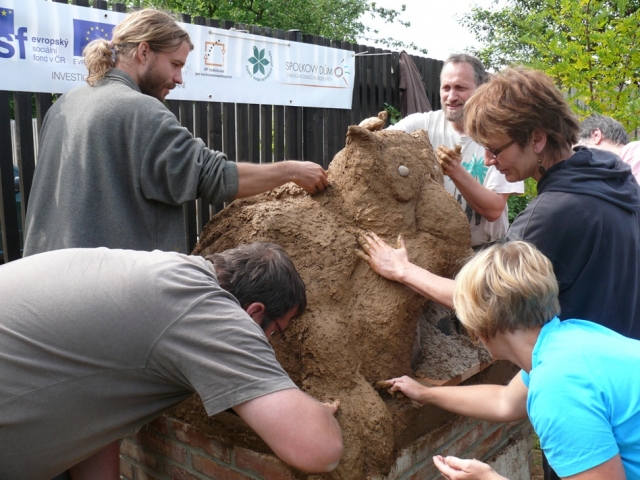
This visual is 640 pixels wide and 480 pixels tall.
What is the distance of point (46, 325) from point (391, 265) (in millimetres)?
1364

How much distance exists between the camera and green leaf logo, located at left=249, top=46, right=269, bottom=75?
4.54 meters

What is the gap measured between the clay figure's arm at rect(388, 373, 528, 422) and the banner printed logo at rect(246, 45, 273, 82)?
3042 millimetres

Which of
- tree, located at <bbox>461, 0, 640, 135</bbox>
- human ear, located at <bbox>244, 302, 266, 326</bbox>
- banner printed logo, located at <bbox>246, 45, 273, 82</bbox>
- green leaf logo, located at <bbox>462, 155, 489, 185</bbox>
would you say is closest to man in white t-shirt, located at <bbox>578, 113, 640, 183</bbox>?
green leaf logo, located at <bbox>462, 155, 489, 185</bbox>

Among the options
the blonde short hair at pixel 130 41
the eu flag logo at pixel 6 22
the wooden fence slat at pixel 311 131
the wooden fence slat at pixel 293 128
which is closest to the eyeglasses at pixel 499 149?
the blonde short hair at pixel 130 41

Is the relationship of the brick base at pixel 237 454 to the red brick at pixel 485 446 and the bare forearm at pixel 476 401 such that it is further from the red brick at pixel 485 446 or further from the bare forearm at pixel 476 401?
the bare forearm at pixel 476 401

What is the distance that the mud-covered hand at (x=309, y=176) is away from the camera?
2.52m

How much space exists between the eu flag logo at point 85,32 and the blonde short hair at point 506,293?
2.93m

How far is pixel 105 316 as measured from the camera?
1.48 metres

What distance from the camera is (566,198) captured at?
1937 millimetres

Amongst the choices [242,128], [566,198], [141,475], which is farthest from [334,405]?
[242,128]

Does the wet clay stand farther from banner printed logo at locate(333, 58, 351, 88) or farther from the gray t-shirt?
banner printed logo at locate(333, 58, 351, 88)

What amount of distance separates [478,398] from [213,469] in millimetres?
1138

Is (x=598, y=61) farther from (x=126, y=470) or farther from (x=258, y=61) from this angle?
(x=126, y=470)

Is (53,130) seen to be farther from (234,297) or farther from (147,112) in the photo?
(234,297)
